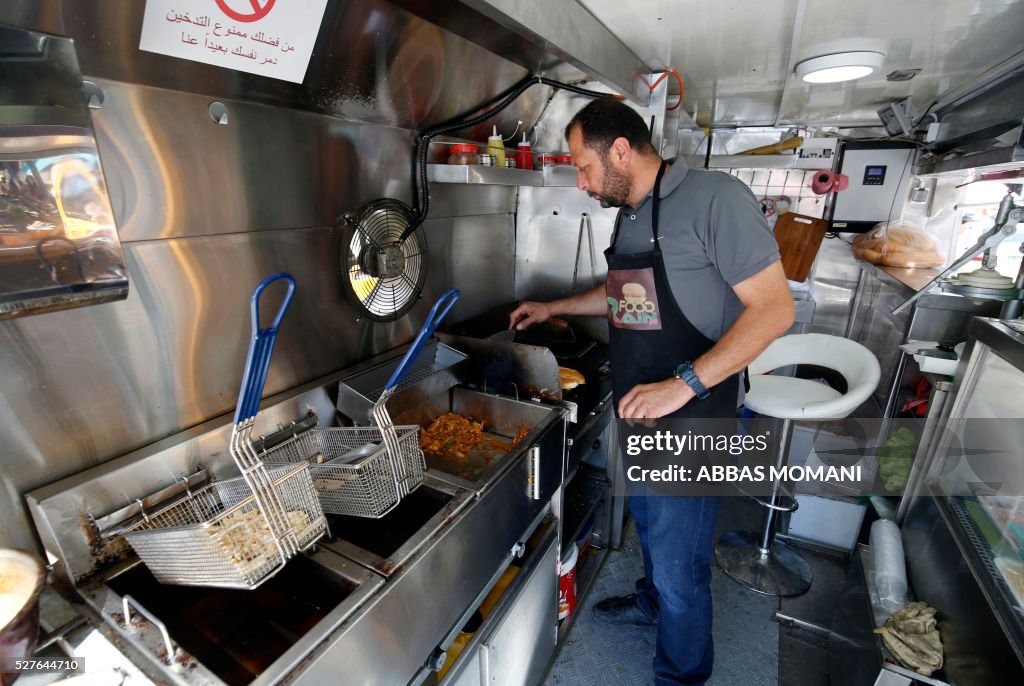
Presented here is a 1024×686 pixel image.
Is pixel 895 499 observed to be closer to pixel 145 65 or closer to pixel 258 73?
pixel 258 73

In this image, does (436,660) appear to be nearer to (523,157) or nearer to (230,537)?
(230,537)

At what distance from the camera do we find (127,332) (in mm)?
1175

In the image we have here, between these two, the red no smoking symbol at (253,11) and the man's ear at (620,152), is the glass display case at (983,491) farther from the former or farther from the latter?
the red no smoking symbol at (253,11)

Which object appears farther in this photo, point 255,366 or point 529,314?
point 529,314

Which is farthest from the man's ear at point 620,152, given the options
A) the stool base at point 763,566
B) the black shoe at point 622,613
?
the stool base at point 763,566

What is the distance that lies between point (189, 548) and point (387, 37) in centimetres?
140

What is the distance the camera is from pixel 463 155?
1942 mm

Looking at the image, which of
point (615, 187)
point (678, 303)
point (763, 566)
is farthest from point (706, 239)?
point (763, 566)

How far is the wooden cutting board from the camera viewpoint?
392 cm

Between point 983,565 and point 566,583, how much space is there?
133cm

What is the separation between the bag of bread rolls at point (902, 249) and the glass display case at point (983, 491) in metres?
2.00

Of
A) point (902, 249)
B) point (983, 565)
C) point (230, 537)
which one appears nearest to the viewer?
point (230, 537)

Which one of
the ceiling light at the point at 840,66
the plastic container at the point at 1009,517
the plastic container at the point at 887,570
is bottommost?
the plastic container at the point at 887,570

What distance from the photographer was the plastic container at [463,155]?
1.94 m
